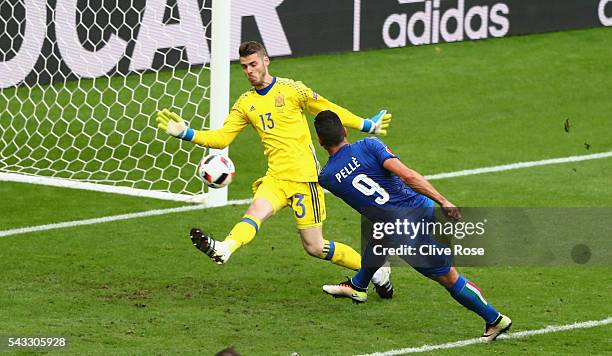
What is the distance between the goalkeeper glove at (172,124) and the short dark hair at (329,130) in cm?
138

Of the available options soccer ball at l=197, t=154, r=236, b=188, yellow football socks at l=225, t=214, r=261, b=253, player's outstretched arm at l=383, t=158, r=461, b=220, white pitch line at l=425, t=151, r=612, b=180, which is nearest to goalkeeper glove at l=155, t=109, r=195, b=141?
soccer ball at l=197, t=154, r=236, b=188

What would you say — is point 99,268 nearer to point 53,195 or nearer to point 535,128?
point 53,195

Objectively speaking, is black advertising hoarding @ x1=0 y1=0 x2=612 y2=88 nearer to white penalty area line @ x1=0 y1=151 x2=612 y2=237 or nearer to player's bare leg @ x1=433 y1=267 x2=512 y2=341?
white penalty area line @ x1=0 y1=151 x2=612 y2=237

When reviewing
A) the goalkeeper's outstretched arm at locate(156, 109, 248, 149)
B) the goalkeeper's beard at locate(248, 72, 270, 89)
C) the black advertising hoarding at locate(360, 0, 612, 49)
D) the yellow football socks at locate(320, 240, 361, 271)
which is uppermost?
the black advertising hoarding at locate(360, 0, 612, 49)

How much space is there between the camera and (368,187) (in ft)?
31.1

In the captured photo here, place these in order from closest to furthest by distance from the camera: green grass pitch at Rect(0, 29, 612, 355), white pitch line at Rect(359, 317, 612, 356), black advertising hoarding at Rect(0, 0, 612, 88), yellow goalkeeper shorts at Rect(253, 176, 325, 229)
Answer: white pitch line at Rect(359, 317, 612, 356) → green grass pitch at Rect(0, 29, 612, 355) → yellow goalkeeper shorts at Rect(253, 176, 325, 229) → black advertising hoarding at Rect(0, 0, 612, 88)

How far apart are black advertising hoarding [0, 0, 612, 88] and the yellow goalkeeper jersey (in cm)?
251

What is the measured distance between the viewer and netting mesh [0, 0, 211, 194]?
48.5 ft

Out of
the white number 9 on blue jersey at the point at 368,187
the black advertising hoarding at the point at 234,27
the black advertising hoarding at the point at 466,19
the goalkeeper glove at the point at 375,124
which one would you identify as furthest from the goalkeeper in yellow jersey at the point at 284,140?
the black advertising hoarding at the point at 466,19

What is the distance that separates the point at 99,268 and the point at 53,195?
2840 millimetres

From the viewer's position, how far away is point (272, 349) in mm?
9227

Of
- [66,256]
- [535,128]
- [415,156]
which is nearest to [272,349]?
[66,256]

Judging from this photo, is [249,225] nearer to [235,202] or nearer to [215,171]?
[215,171]

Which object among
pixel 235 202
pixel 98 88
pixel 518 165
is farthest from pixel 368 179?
pixel 98 88
